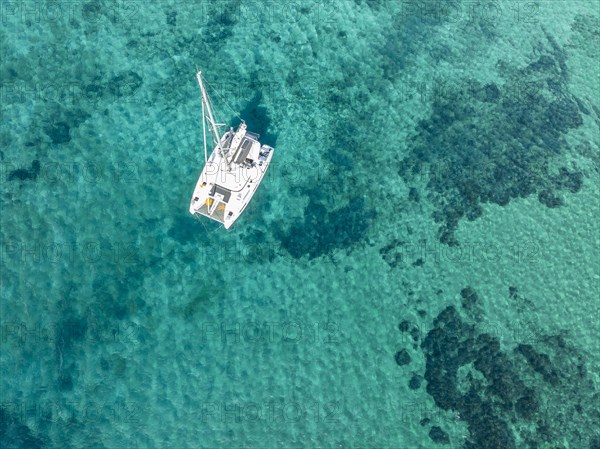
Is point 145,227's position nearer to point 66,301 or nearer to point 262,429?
point 66,301

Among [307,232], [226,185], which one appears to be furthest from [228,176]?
[307,232]

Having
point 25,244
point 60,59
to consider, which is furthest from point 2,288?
point 60,59
